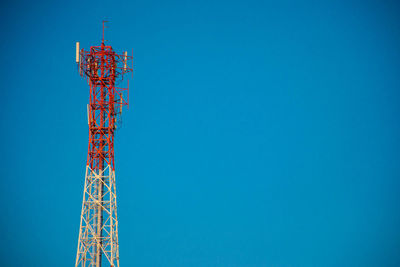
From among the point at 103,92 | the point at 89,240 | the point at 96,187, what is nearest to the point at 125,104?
the point at 103,92

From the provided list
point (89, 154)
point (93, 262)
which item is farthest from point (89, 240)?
point (89, 154)

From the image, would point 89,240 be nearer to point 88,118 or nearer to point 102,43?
point 88,118

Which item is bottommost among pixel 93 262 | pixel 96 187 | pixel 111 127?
pixel 93 262

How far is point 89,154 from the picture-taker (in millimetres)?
80188

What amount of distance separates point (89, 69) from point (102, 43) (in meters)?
2.89

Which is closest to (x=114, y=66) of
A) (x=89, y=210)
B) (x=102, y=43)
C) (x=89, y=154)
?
(x=102, y=43)

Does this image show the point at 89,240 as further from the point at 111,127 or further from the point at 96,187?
the point at 111,127

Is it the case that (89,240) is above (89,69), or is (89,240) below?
below

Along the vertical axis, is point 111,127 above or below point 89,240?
above

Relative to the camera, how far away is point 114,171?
262 feet

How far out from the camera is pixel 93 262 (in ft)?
257

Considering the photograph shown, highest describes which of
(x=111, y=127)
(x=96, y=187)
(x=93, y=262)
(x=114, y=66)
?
(x=114, y=66)

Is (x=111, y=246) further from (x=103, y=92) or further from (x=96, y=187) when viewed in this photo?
(x=103, y=92)

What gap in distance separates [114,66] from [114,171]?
10.2 metres
